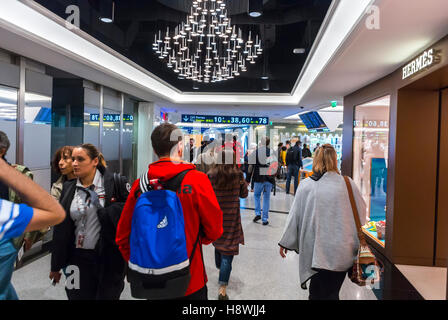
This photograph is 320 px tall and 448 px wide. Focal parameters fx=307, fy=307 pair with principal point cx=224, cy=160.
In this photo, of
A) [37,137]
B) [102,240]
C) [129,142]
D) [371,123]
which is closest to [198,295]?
[102,240]

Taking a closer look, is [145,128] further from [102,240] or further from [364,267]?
[364,267]

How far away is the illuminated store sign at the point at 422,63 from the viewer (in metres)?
3.43

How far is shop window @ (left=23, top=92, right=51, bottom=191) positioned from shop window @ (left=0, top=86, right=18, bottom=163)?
195mm

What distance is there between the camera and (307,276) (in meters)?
2.50

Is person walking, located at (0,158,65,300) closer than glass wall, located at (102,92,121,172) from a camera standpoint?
Yes

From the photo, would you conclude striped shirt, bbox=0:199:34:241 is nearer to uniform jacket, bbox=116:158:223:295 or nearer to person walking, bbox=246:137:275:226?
uniform jacket, bbox=116:158:223:295

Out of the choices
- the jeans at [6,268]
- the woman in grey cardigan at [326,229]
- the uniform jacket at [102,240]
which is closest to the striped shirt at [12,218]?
the jeans at [6,268]

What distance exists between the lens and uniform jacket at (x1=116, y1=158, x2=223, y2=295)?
1.71 m

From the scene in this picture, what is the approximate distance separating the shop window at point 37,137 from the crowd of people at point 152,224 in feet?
7.23

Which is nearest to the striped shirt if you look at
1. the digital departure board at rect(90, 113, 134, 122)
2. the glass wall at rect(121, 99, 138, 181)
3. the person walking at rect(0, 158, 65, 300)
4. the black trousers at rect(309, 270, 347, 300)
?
the person walking at rect(0, 158, 65, 300)

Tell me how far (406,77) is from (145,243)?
14.2ft

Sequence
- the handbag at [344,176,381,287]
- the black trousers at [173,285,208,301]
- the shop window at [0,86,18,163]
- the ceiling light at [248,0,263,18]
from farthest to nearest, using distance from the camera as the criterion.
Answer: the shop window at [0,86,18,163], the ceiling light at [248,0,263,18], the handbag at [344,176,381,287], the black trousers at [173,285,208,301]

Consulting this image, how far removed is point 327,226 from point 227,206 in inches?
52.1
